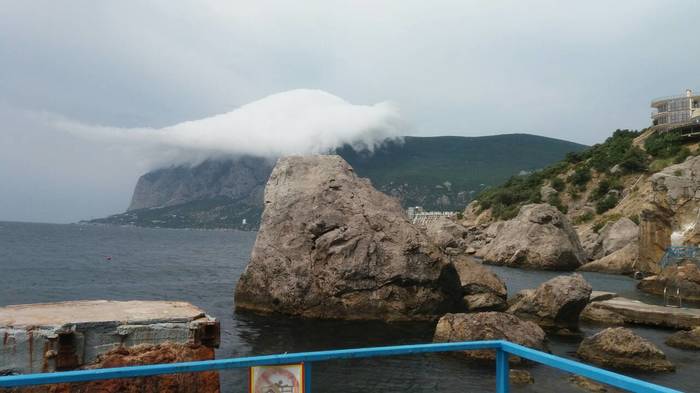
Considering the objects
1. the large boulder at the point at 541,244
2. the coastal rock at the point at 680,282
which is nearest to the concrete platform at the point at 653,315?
the coastal rock at the point at 680,282

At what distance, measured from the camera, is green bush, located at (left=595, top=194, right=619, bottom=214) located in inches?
2717

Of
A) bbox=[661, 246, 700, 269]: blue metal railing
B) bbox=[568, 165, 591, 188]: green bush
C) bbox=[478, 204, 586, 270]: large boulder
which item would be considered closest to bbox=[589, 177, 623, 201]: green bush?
bbox=[568, 165, 591, 188]: green bush

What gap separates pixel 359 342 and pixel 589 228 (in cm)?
5421

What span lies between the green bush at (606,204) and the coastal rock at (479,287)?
49.8 meters

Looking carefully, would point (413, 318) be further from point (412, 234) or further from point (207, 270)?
point (207, 270)

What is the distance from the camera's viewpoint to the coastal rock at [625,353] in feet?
51.1

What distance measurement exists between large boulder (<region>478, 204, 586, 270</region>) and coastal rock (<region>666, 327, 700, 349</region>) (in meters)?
29.8

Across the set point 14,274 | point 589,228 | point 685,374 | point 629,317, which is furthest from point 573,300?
point 589,228

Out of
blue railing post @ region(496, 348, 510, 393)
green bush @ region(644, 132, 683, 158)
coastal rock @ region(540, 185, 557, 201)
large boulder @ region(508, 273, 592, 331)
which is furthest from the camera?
coastal rock @ region(540, 185, 557, 201)

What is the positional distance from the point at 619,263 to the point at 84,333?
44675mm

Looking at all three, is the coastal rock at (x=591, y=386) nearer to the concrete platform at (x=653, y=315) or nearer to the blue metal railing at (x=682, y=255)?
the concrete platform at (x=653, y=315)

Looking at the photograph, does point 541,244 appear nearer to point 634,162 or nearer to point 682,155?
point 634,162

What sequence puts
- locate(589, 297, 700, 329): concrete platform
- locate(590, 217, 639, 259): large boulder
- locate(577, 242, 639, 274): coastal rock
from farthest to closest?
1. locate(590, 217, 639, 259): large boulder
2. locate(577, 242, 639, 274): coastal rock
3. locate(589, 297, 700, 329): concrete platform

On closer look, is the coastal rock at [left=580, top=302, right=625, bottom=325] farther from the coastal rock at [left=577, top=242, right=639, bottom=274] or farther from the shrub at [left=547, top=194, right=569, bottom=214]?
the shrub at [left=547, top=194, right=569, bottom=214]
